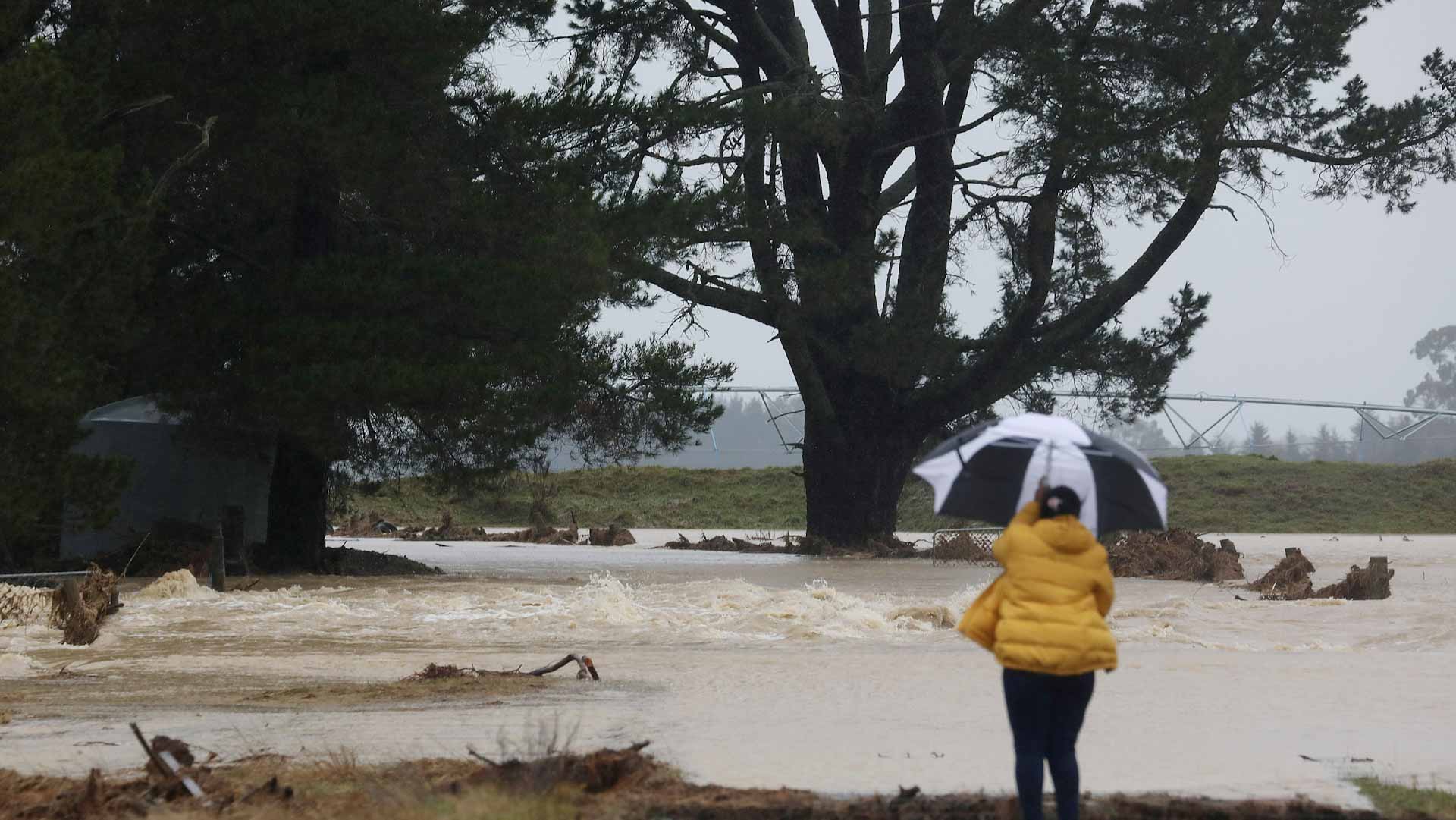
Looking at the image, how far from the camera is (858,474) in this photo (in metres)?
29.2

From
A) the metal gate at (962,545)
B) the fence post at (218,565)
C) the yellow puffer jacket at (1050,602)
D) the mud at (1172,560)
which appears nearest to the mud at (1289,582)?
the mud at (1172,560)

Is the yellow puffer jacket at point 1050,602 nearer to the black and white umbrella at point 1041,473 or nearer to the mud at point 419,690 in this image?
the black and white umbrella at point 1041,473

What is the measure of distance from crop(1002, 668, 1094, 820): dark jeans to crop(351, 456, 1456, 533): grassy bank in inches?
1662

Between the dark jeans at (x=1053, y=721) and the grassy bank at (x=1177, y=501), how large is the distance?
1662 inches

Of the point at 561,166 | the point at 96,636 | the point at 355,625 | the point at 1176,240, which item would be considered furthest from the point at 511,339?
the point at 1176,240

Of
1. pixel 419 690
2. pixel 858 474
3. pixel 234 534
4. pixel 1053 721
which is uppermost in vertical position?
pixel 858 474

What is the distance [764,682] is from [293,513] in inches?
473

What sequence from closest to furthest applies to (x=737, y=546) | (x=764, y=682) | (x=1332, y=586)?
(x=764, y=682) < (x=1332, y=586) < (x=737, y=546)

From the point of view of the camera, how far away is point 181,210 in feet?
61.7

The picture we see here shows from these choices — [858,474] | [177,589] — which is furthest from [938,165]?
[177,589]

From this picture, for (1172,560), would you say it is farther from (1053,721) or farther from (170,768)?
(170,768)

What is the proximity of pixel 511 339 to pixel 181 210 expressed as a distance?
13.9 feet

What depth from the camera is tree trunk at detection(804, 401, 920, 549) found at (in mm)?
28953

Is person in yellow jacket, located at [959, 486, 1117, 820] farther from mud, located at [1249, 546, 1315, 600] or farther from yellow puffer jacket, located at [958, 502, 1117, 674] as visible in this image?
mud, located at [1249, 546, 1315, 600]
